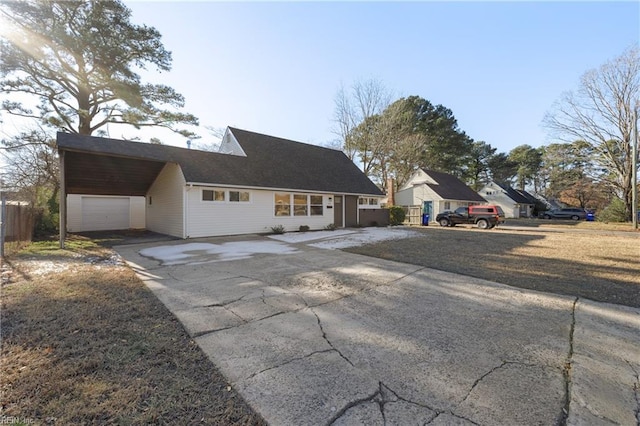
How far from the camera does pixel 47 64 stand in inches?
616

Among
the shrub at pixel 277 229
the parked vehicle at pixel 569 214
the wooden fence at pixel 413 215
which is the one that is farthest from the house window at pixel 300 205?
the parked vehicle at pixel 569 214

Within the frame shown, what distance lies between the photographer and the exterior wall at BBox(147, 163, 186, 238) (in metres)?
12.4

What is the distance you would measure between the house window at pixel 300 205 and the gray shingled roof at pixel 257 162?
65 cm

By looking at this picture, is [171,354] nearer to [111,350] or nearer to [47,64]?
[111,350]

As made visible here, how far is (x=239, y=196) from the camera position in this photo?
13578mm

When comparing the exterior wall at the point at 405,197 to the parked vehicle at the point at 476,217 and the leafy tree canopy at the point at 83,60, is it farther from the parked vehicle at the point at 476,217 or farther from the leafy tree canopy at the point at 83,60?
the leafy tree canopy at the point at 83,60

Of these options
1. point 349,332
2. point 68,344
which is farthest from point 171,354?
point 349,332

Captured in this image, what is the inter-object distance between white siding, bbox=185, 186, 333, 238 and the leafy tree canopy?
32.9ft

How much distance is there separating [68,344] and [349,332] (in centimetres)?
309

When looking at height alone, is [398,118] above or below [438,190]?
above

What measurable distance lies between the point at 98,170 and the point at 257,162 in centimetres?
736

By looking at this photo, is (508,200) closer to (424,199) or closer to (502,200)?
(502,200)

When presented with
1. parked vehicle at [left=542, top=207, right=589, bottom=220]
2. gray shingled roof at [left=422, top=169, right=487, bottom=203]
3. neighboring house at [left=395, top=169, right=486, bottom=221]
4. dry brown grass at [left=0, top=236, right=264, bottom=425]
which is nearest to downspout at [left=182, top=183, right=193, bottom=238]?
dry brown grass at [left=0, top=236, right=264, bottom=425]

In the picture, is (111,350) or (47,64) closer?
(111,350)
